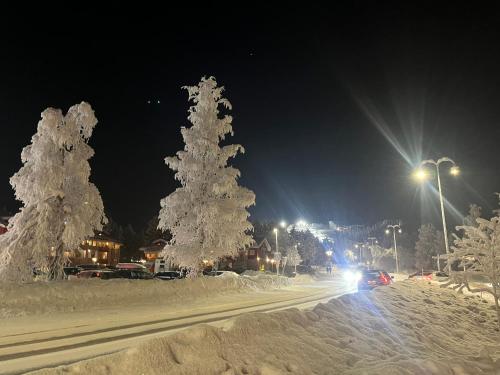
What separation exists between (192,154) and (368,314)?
1853 centimetres

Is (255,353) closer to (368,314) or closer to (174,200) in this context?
(368,314)

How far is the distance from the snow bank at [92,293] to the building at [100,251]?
52.5 m

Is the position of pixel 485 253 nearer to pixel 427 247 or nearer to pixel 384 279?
pixel 384 279

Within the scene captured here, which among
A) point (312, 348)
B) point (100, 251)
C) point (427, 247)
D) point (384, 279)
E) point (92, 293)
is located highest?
point (427, 247)

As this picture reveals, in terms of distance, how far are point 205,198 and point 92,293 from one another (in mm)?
10988

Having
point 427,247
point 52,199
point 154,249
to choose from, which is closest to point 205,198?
point 52,199

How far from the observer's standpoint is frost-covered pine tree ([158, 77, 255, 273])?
87.9 feet

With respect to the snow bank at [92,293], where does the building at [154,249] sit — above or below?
above

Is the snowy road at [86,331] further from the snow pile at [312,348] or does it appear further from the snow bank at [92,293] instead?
the snow pile at [312,348]

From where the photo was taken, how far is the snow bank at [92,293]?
15618 mm

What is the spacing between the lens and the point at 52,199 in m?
21.6

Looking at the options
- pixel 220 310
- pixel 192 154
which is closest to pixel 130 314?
pixel 220 310

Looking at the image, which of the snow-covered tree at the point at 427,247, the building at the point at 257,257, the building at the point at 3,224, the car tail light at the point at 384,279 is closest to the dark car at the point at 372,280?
the car tail light at the point at 384,279

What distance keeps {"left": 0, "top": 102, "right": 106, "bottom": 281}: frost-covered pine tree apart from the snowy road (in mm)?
6525
